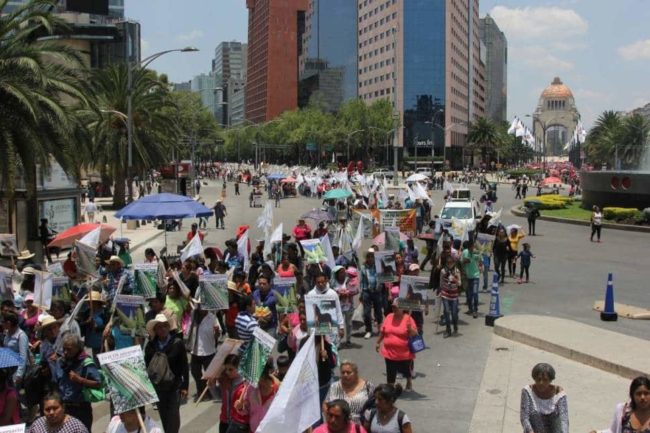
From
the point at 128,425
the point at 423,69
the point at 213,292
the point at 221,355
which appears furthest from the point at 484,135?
the point at 128,425

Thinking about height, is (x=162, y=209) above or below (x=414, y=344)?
above

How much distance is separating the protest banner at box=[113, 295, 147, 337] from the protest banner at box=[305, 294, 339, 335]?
2.18 metres

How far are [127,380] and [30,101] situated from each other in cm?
1346

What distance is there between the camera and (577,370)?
11086 mm

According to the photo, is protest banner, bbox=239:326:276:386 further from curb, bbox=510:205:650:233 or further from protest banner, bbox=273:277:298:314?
curb, bbox=510:205:650:233

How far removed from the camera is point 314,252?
13.9 m

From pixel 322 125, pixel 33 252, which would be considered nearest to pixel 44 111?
pixel 33 252

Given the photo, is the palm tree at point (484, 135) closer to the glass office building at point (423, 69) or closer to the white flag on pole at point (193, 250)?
the glass office building at point (423, 69)

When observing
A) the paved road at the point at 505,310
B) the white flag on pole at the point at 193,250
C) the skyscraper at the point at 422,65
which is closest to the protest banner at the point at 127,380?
→ the paved road at the point at 505,310

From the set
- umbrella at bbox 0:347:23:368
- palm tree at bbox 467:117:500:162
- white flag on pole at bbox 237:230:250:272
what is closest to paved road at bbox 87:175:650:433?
umbrella at bbox 0:347:23:368

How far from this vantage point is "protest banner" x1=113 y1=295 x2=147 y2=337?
378 inches

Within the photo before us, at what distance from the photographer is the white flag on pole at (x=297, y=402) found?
5.42 metres

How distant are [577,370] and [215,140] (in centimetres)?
12907

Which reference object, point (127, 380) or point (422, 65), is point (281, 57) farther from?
point (127, 380)
